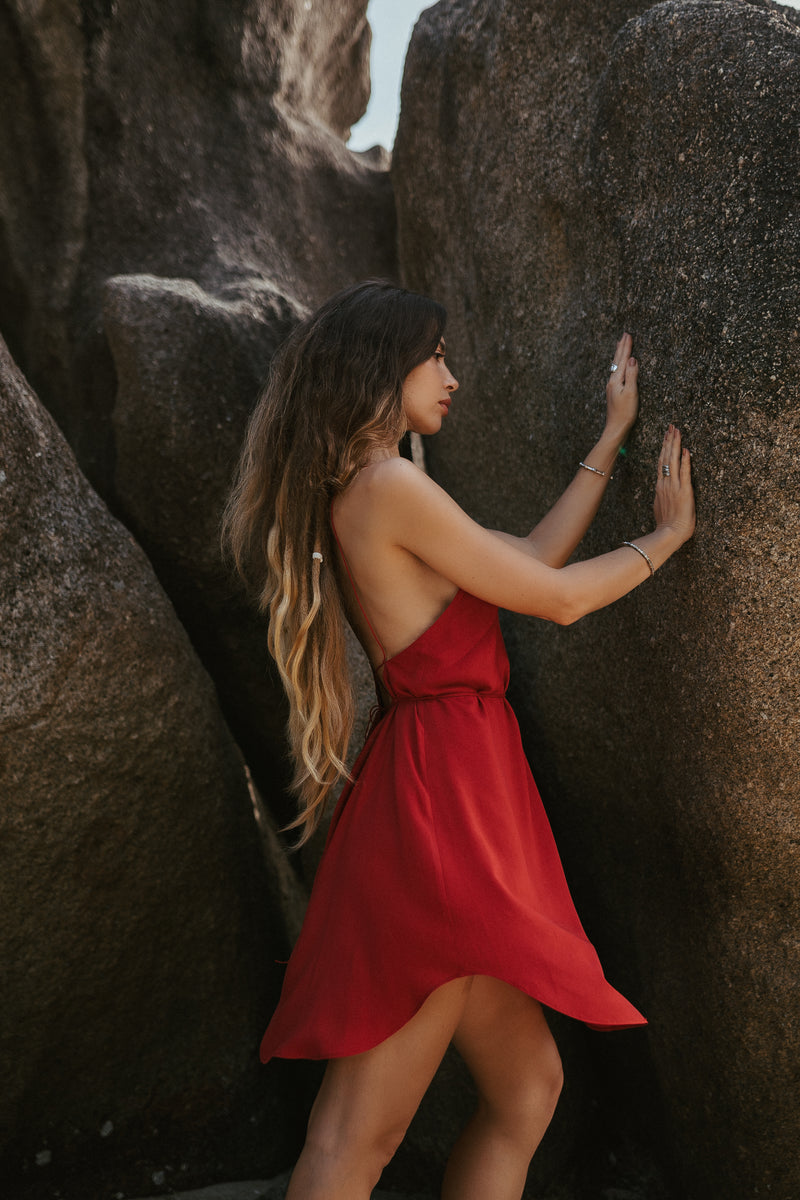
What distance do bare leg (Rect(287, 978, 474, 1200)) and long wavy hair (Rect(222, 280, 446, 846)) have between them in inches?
20.9

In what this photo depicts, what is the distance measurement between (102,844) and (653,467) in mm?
1514

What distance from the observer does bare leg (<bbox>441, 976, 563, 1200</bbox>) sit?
2033 millimetres

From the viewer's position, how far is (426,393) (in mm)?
2240

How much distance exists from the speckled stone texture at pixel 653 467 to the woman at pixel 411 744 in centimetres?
18

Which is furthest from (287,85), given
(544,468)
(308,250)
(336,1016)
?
(336,1016)

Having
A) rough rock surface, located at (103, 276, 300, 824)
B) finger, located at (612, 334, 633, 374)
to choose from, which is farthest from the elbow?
rough rock surface, located at (103, 276, 300, 824)

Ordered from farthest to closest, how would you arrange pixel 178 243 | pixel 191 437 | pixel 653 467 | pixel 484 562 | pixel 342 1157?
pixel 178 243
pixel 191 437
pixel 653 467
pixel 484 562
pixel 342 1157

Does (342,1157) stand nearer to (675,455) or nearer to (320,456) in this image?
A: (320,456)

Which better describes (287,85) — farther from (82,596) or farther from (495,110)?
(82,596)

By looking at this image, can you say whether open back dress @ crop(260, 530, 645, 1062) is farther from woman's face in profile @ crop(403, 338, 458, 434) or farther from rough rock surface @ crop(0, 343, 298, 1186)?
rough rock surface @ crop(0, 343, 298, 1186)

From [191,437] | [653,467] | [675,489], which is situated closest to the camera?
[675,489]

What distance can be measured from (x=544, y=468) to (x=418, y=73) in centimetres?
142

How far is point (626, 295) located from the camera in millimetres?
2377

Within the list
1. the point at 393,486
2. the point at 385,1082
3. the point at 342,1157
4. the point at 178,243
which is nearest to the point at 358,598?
the point at 393,486
